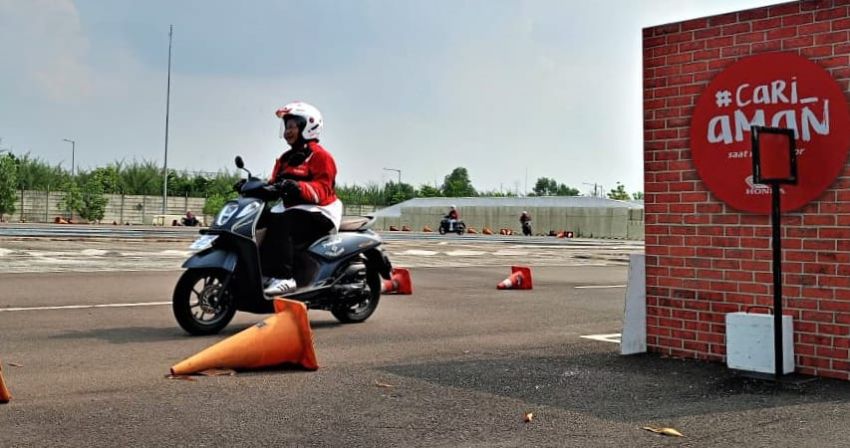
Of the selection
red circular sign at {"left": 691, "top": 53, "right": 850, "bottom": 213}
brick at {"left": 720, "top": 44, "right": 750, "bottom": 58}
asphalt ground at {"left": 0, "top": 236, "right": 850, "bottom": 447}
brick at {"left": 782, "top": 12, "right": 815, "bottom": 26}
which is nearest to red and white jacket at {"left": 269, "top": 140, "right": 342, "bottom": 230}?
asphalt ground at {"left": 0, "top": 236, "right": 850, "bottom": 447}

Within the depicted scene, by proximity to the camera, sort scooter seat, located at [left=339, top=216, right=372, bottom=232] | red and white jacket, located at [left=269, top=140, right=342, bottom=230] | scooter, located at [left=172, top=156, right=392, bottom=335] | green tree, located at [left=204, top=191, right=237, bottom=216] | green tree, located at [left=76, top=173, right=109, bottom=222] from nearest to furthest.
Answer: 1. scooter, located at [left=172, top=156, right=392, bottom=335]
2. red and white jacket, located at [left=269, top=140, right=342, bottom=230]
3. scooter seat, located at [left=339, top=216, right=372, bottom=232]
4. green tree, located at [left=76, top=173, right=109, bottom=222]
5. green tree, located at [left=204, top=191, right=237, bottom=216]

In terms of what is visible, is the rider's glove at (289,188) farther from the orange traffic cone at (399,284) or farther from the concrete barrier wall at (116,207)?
the concrete barrier wall at (116,207)

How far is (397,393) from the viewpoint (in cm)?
525

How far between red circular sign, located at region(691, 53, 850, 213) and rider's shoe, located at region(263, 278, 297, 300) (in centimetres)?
367

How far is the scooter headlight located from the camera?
7801 mm

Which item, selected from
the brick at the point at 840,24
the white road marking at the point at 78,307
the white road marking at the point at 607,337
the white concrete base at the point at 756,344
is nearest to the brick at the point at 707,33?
the brick at the point at 840,24

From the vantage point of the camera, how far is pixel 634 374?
19.8 feet

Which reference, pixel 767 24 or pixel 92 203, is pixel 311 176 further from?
pixel 92 203

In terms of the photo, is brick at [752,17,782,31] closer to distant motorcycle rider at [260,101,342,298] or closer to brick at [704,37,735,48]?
brick at [704,37,735,48]

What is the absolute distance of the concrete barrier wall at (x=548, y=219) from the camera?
5988 cm

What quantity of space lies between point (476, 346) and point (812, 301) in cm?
261

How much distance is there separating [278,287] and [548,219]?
2265 inches

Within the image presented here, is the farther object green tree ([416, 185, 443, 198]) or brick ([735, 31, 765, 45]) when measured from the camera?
green tree ([416, 185, 443, 198])

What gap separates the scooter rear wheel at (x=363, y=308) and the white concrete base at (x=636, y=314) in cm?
299
